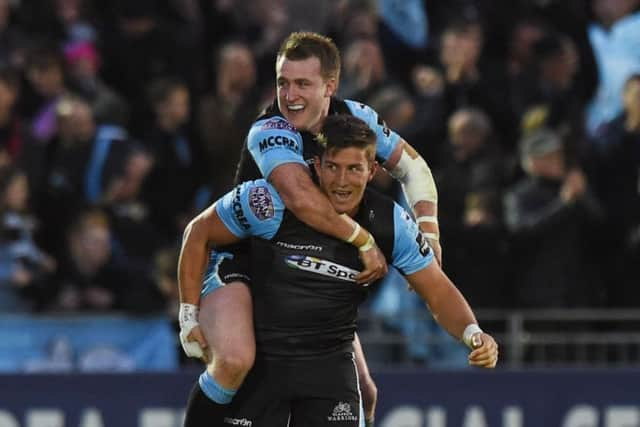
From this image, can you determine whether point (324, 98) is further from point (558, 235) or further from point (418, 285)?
point (558, 235)

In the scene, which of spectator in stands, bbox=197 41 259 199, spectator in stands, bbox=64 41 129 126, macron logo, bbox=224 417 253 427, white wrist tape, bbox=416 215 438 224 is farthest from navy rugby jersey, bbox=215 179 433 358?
spectator in stands, bbox=64 41 129 126

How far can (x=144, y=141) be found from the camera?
1401cm

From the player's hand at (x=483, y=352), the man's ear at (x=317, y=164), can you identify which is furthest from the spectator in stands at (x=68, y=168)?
the player's hand at (x=483, y=352)

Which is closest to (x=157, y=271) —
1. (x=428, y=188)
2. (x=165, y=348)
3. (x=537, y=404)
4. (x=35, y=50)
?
(x=165, y=348)

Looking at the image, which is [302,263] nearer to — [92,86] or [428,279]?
[428,279]

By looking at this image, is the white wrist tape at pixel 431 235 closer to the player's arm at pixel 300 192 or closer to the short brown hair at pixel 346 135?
the player's arm at pixel 300 192

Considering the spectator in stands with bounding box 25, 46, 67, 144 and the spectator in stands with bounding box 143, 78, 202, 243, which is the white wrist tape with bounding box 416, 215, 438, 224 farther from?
the spectator in stands with bounding box 25, 46, 67, 144

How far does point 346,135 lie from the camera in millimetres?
8586

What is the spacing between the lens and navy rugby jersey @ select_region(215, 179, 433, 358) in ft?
29.0

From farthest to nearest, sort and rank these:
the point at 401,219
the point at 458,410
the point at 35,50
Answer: the point at 35,50, the point at 458,410, the point at 401,219

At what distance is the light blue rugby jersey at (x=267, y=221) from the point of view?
8.77m

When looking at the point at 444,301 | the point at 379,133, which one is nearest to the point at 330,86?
the point at 379,133

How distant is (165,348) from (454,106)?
3.09m

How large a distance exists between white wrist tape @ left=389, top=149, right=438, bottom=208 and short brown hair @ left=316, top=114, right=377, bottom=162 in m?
0.67
